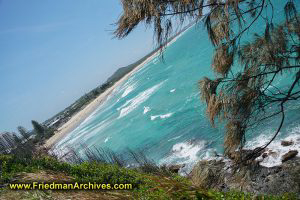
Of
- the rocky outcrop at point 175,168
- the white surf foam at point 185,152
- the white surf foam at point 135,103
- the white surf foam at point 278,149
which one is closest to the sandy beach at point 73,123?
the white surf foam at point 135,103

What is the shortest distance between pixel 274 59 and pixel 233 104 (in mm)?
984

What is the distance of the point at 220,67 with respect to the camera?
4996 mm

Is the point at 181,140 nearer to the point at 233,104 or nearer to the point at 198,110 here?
the point at 198,110

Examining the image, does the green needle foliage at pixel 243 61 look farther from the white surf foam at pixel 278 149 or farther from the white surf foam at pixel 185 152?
the white surf foam at pixel 185 152

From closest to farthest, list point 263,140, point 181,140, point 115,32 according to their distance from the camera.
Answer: point 115,32 < point 263,140 < point 181,140

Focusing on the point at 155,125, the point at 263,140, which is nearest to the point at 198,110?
the point at 155,125

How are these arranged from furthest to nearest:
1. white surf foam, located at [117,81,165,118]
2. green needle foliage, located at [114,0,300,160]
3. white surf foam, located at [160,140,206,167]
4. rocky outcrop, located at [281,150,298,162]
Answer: white surf foam, located at [117,81,165,118], white surf foam, located at [160,140,206,167], rocky outcrop, located at [281,150,298,162], green needle foliage, located at [114,0,300,160]

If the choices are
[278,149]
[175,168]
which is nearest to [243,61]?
[278,149]

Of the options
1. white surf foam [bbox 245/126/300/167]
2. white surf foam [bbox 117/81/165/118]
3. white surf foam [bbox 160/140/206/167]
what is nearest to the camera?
white surf foam [bbox 245/126/300/167]

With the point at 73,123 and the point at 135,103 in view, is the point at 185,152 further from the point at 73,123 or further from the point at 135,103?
the point at 73,123

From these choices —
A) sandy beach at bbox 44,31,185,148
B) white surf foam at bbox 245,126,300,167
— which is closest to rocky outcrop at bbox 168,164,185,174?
white surf foam at bbox 245,126,300,167

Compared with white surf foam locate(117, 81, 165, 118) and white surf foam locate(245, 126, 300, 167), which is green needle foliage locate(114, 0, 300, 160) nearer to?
white surf foam locate(245, 126, 300, 167)

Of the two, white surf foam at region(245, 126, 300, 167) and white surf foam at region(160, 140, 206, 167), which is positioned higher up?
white surf foam at region(245, 126, 300, 167)

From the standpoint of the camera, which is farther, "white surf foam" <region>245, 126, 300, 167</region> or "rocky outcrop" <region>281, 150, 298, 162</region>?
"white surf foam" <region>245, 126, 300, 167</region>
